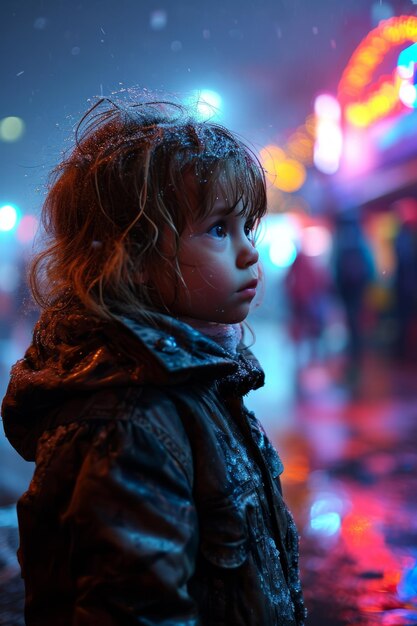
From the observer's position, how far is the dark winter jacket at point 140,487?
106 centimetres

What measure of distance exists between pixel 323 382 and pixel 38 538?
6683 mm

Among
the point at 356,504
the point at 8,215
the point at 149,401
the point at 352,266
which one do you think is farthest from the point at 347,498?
the point at 352,266

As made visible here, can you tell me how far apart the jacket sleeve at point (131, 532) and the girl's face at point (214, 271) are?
35 cm

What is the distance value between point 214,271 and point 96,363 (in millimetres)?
345

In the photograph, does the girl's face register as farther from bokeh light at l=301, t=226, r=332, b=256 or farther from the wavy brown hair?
bokeh light at l=301, t=226, r=332, b=256

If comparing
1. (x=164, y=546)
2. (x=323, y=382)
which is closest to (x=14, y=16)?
(x=164, y=546)

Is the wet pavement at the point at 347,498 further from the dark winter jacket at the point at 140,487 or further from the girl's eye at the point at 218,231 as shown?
the girl's eye at the point at 218,231

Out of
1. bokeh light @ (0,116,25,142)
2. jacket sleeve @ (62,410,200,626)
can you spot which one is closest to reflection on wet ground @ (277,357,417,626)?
jacket sleeve @ (62,410,200,626)

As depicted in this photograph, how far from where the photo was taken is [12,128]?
327cm

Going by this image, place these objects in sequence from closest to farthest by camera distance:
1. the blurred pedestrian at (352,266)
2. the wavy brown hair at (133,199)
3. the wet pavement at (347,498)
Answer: the wavy brown hair at (133,199) < the wet pavement at (347,498) < the blurred pedestrian at (352,266)

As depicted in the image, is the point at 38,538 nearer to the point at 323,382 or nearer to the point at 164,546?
the point at 164,546

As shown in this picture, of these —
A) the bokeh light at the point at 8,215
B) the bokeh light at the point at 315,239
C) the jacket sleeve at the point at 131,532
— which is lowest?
the jacket sleeve at the point at 131,532

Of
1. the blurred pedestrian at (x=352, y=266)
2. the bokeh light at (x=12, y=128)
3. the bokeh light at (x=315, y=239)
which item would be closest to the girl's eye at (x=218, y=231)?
the bokeh light at (x=12, y=128)

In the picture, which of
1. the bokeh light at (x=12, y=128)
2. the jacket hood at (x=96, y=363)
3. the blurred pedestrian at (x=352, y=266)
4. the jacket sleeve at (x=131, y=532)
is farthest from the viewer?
the blurred pedestrian at (x=352, y=266)
